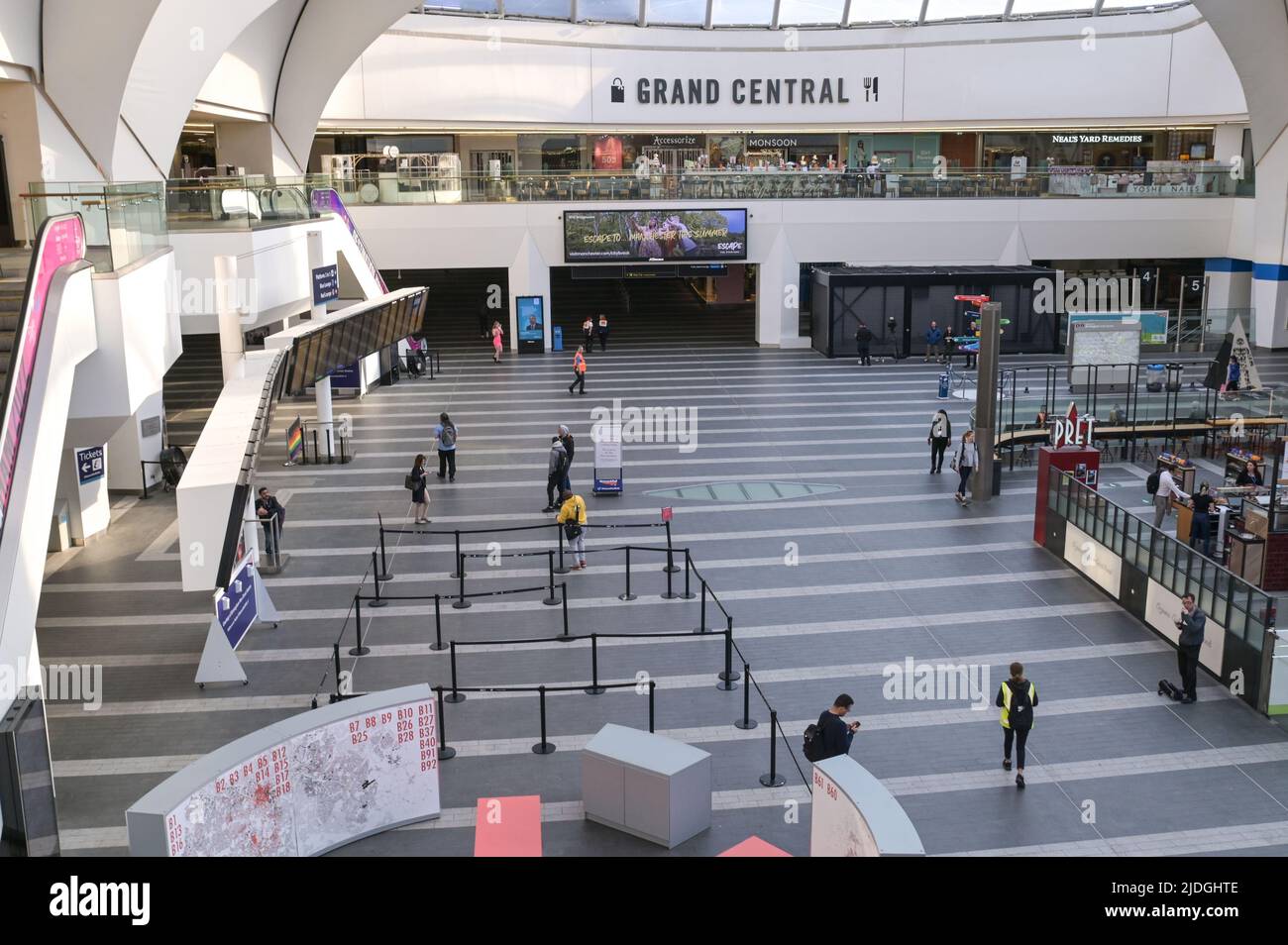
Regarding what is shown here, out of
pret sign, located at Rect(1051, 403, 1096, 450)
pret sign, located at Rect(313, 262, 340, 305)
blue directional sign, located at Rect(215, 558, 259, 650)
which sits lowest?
blue directional sign, located at Rect(215, 558, 259, 650)

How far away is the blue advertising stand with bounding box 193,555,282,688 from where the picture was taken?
12.5 m

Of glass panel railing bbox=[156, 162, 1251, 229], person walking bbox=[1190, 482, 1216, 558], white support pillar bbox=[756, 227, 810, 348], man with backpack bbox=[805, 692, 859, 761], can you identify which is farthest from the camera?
white support pillar bbox=[756, 227, 810, 348]

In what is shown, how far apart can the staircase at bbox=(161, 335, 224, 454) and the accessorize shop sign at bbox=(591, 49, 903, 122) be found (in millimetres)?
14958

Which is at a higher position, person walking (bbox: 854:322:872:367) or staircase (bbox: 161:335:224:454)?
person walking (bbox: 854:322:872:367)

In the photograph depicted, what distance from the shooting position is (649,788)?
9.13 metres

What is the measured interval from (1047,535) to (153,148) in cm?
1822

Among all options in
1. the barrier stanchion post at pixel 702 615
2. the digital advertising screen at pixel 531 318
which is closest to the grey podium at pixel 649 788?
the barrier stanchion post at pixel 702 615

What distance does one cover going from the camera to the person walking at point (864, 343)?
3256 cm

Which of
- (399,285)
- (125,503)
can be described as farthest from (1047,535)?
(399,285)

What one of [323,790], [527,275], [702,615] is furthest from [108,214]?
[527,275]

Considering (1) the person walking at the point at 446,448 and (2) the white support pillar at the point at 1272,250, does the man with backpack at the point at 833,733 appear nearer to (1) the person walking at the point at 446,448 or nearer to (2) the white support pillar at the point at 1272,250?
(1) the person walking at the point at 446,448

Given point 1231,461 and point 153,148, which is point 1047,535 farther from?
point 153,148

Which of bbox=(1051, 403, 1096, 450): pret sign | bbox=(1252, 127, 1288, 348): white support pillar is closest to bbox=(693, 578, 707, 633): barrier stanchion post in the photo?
bbox=(1051, 403, 1096, 450): pret sign

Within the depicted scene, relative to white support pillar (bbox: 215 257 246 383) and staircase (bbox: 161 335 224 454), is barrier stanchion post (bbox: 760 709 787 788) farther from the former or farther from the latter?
staircase (bbox: 161 335 224 454)
